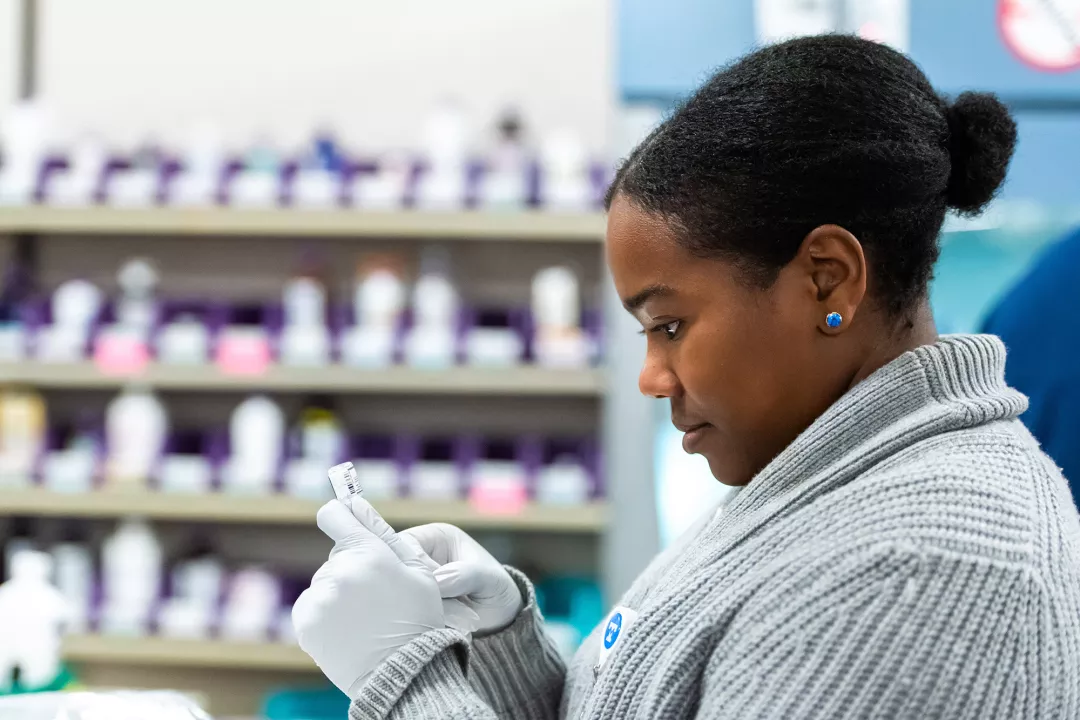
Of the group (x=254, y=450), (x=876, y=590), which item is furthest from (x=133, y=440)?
(x=876, y=590)

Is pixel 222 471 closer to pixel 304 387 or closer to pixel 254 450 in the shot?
pixel 254 450

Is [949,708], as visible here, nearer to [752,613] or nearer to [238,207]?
[752,613]

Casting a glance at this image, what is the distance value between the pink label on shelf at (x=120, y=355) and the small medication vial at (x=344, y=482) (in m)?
1.94

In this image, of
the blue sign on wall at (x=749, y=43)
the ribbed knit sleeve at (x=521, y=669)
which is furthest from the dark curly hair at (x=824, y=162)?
the blue sign on wall at (x=749, y=43)

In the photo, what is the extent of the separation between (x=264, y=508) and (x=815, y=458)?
2139 millimetres

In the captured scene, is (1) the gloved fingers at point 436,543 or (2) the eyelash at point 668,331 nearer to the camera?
(2) the eyelash at point 668,331

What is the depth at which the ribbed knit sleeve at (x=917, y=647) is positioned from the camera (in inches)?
27.0

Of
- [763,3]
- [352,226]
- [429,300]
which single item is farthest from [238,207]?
[763,3]

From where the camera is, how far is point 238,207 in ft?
9.04

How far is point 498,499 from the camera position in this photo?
2664mm

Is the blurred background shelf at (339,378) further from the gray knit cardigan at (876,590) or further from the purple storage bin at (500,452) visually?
the gray knit cardigan at (876,590)

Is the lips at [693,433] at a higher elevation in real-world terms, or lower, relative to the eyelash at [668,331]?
lower

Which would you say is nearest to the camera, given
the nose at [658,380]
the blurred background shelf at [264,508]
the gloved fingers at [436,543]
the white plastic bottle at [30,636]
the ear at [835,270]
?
the ear at [835,270]

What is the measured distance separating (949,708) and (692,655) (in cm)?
20
